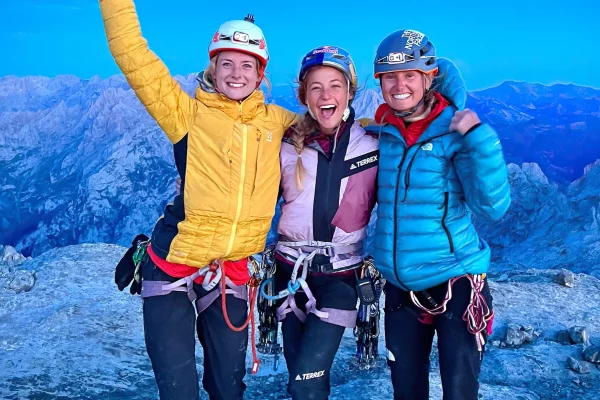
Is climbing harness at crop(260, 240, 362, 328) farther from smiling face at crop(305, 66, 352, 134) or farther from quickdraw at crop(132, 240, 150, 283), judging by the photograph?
quickdraw at crop(132, 240, 150, 283)

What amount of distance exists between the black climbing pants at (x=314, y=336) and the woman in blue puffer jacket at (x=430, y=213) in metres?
0.46

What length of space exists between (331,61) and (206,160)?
4.43 feet

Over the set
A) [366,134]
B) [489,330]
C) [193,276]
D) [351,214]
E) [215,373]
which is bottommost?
[215,373]

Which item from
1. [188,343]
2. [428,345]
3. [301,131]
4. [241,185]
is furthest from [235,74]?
[428,345]

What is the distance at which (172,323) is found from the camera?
454 cm

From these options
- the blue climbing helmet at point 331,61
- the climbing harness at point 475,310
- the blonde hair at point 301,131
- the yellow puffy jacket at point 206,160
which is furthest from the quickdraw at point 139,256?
the climbing harness at point 475,310

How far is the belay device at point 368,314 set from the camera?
4777 millimetres

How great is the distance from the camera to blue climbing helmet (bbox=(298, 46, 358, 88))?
459 cm

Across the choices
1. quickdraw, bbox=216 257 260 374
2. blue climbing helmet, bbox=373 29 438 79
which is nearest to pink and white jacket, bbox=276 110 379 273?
quickdraw, bbox=216 257 260 374

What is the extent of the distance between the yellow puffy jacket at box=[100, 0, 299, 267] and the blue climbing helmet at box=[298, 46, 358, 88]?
570 millimetres

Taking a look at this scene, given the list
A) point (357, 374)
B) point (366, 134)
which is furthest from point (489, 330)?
point (357, 374)

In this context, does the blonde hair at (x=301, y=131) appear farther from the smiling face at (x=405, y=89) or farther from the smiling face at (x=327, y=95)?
the smiling face at (x=405, y=89)

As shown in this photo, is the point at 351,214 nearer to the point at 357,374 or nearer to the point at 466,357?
the point at 466,357

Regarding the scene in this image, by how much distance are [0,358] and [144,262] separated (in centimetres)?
451
